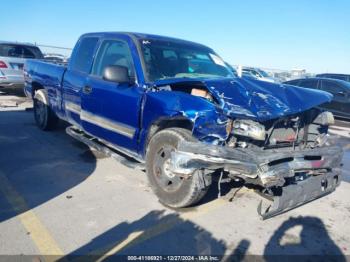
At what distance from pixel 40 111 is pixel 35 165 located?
2.38m

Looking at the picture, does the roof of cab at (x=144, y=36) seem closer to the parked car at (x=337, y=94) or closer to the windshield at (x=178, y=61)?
the windshield at (x=178, y=61)

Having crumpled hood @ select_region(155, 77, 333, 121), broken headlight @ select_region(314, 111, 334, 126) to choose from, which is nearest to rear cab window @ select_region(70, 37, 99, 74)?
crumpled hood @ select_region(155, 77, 333, 121)

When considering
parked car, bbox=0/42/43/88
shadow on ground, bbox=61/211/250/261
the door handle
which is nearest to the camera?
shadow on ground, bbox=61/211/250/261

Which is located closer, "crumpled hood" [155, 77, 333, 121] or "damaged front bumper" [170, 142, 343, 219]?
"damaged front bumper" [170, 142, 343, 219]

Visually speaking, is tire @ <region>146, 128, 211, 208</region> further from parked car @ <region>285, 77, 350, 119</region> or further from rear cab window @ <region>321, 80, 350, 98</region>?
rear cab window @ <region>321, 80, 350, 98</region>

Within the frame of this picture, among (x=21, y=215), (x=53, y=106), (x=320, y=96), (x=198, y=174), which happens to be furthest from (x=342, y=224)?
(x=53, y=106)

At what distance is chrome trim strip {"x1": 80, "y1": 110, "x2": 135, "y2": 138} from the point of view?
14.9 feet

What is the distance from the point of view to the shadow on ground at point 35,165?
4.12 meters

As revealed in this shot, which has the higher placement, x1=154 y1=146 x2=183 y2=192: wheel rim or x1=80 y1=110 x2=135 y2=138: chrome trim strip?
x1=80 y1=110 x2=135 y2=138: chrome trim strip

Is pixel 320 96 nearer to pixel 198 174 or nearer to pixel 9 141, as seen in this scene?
pixel 198 174

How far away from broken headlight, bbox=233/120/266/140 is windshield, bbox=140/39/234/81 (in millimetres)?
1298

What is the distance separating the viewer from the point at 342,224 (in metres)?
4.00

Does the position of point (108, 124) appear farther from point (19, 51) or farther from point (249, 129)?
point (19, 51)

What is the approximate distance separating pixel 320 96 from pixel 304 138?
558 millimetres
